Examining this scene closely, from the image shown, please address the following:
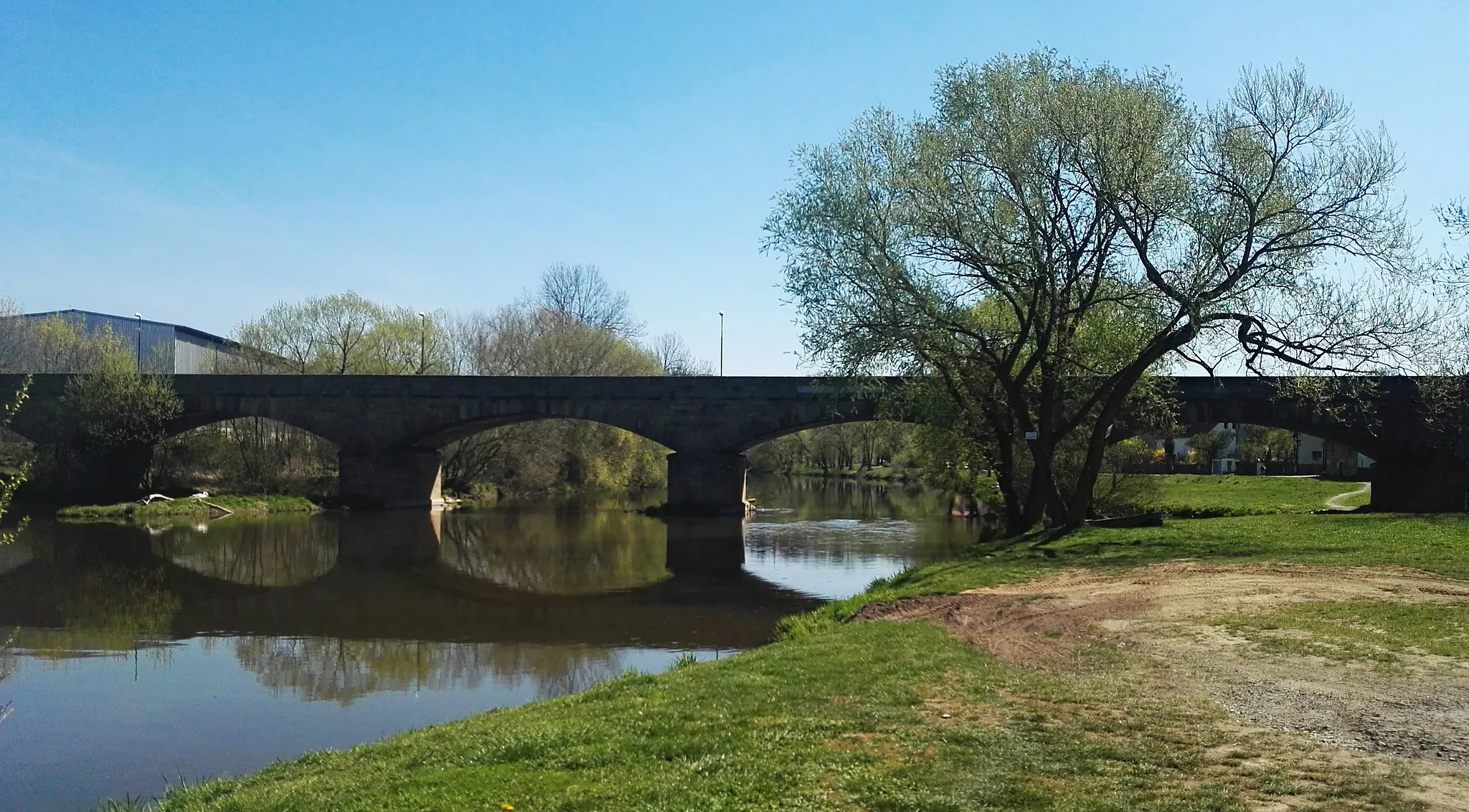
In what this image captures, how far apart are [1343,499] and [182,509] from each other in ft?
132

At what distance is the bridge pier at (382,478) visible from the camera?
44.5 m

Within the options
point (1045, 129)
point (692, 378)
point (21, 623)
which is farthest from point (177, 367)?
point (1045, 129)

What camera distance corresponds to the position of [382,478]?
147 feet

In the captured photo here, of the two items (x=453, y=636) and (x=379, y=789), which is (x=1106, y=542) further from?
(x=379, y=789)

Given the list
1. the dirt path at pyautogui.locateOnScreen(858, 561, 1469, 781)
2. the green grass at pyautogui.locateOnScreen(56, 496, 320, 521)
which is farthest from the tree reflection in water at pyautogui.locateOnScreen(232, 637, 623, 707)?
the green grass at pyautogui.locateOnScreen(56, 496, 320, 521)

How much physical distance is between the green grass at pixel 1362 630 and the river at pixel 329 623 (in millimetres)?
6666

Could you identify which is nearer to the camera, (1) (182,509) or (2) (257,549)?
(2) (257,549)

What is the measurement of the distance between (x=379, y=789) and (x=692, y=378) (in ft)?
115

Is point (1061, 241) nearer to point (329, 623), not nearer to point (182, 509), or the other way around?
point (329, 623)

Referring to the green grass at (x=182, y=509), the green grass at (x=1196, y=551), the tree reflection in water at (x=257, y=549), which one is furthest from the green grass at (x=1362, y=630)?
the green grass at (x=182, y=509)

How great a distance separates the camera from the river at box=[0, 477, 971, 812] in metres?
10.6

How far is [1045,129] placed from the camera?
65.0ft

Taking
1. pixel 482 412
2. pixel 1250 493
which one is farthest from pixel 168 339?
pixel 1250 493

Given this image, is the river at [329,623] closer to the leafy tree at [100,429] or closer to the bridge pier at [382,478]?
the leafy tree at [100,429]
